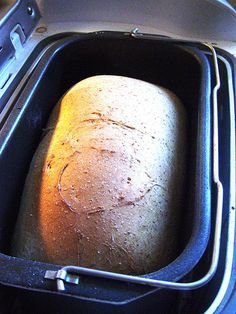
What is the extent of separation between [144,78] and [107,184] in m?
0.43

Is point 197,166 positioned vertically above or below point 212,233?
above

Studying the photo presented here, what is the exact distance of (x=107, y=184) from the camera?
68 centimetres

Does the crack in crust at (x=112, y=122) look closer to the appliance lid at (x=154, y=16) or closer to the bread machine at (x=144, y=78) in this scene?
the bread machine at (x=144, y=78)

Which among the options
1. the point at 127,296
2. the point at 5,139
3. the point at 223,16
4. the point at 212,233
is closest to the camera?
the point at 127,296

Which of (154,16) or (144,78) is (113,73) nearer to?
(144,78)

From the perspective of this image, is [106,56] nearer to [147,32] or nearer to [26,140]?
[147,32]

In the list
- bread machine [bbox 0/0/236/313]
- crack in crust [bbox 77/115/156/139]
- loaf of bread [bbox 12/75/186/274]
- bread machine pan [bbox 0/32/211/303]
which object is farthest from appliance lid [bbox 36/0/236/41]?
crack in crust [bbox 77/115/156/139]

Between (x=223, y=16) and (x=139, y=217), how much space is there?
24.3 inches

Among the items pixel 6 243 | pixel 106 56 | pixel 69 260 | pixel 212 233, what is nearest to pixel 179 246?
pixel 212 233

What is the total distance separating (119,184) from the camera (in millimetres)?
681

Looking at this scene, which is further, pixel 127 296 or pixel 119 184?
pixel 119 184

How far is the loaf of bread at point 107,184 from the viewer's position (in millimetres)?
631

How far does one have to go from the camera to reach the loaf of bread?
24.9 inches

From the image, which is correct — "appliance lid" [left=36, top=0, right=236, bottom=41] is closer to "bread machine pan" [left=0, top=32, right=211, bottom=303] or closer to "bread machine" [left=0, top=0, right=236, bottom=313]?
"bread machine" [left=0, top=0, right=236, bottom=313]
